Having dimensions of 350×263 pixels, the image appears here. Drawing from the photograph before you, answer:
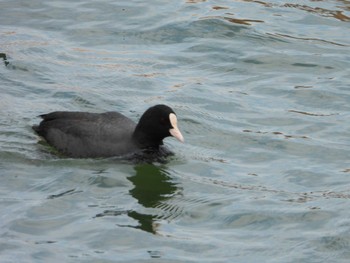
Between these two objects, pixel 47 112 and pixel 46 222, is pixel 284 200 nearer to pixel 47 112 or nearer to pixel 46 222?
pixel 46 222

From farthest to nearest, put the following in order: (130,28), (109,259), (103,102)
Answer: (130,28), (103,102), (109,259)

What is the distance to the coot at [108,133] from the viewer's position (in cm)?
939

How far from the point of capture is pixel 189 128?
10.3m

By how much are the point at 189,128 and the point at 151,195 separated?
1746 millimetres

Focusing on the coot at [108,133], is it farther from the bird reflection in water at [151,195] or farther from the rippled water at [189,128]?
the bird reflection in water at [151,195]

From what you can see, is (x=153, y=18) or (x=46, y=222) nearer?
(x=46, y=222)

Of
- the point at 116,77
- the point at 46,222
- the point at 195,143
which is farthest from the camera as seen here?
the point at 116,77

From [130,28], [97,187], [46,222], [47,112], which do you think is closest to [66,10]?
[130,28]

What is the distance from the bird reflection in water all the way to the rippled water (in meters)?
0.02

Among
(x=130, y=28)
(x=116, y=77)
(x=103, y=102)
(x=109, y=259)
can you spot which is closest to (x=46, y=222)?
(x=109, y=259)

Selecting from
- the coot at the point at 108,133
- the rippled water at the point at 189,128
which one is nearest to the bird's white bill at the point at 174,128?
the coot at the point at 108,133

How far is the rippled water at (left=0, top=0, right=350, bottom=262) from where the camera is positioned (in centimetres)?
754

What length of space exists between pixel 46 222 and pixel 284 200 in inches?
81.2

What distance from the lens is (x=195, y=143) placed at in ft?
32.6
